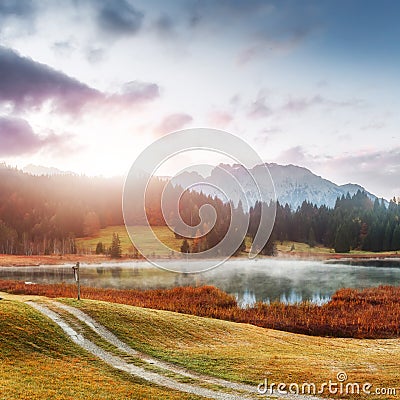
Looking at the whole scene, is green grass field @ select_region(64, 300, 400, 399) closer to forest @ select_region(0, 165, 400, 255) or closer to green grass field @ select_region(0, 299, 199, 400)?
green grass field @ select_region(0, 299, 199, 400)

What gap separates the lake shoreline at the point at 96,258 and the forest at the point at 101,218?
30.1ft

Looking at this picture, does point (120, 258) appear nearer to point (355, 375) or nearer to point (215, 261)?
point (215, 261)

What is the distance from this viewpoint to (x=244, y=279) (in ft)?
254

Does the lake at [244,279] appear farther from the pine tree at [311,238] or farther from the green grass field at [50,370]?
the pine tree at [311,238]

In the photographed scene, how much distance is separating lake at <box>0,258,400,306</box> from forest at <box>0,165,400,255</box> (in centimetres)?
3067

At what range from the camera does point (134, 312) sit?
29.2m

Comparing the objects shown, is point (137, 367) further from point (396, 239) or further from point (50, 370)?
point (396, 239)

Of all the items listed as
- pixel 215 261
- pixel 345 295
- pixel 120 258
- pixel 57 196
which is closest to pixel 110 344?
pixel 345 295

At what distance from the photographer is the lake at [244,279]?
201ft

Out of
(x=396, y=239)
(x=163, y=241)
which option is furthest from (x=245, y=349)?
(x=396, y=239)

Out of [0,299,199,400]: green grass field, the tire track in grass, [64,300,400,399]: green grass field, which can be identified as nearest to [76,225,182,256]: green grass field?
[64,300,400,399]: green grass field

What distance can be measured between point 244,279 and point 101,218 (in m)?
108

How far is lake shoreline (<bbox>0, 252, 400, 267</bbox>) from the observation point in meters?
113

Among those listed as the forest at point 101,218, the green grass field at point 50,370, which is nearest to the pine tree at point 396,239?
the forest at point 101,218
